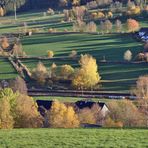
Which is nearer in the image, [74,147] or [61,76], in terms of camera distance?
[74,147]

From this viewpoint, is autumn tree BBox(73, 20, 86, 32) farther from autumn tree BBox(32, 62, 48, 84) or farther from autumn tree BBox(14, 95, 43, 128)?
autumn tree BBox(14, 95, 43, 128)

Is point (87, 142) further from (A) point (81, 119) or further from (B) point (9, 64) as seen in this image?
(B) point (9, 64)

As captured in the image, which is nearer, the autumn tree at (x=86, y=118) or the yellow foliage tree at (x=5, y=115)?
the yellow foliage tree at (x=5, y=115)

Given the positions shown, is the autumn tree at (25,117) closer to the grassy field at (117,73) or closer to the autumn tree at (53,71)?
the grassy field at (117,73)

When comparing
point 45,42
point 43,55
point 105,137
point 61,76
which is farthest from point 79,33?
point 105,137

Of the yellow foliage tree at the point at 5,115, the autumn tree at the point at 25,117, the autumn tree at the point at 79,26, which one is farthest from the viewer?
the autumn tree at the point at 79,26

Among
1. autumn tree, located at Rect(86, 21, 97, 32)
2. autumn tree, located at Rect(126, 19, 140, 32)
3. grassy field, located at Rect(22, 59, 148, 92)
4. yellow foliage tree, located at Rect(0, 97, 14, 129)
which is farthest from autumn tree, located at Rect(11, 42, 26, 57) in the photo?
yellow foliage tree, located at Rect(0, 97, 14, 129)

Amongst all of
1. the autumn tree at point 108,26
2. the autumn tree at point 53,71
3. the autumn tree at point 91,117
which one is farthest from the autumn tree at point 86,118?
the autumn tree at point 108,26
